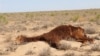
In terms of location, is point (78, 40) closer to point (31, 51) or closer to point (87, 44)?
point (87, 44)

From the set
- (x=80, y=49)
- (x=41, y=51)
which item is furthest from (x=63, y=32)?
→ (x=41, y=51)

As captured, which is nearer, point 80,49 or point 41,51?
point 41,51

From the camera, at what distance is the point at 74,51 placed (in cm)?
1255

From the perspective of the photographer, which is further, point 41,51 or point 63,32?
point 63,32

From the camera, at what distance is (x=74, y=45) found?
13.8 m

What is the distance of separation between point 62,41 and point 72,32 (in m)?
0.70

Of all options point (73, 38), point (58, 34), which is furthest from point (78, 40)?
point (58, 34)

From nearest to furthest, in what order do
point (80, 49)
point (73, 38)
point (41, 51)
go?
point (41, 51), point (80, 49), point (73, 38)

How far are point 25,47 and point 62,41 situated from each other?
5.39 ft

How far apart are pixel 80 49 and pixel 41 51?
202 centimetres

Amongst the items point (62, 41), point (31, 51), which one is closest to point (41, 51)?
point (31, 51)

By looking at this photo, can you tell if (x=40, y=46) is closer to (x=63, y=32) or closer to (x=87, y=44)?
(x=63, y=32)

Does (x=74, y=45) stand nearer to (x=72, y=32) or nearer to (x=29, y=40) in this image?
(x=72, y=32)

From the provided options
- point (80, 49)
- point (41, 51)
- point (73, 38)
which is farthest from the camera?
point (73, 38)
